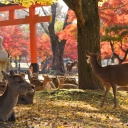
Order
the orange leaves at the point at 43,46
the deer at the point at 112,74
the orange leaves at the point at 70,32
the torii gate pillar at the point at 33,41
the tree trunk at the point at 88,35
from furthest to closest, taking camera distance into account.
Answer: the orange leaves at the point at 43,46 < the torii gate pillar at the point at 33,41 < the orange leaves at the point at 70,32 < the tree trunk at the point at 88,35 < the deer at the point at 112,74

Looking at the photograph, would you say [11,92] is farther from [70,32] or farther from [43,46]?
[43,46]

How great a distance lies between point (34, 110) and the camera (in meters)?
7.49

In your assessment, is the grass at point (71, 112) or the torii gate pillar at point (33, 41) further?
the torii gate pillar at point (33, 41)

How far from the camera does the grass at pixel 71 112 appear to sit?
235 inches

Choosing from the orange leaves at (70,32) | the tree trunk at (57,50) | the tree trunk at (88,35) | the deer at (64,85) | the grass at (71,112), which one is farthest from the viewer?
the tree trunk at (57,50)

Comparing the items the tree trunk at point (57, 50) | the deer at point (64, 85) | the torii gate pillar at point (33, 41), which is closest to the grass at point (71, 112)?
the deer at point (64, 85)

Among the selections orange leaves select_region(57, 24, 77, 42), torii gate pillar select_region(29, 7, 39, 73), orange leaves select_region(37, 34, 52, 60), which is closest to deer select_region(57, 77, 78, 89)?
orange leaves select_region(57, 24, 77, 42)

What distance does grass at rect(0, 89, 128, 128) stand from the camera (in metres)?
5.96

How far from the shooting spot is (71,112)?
24.4 ft

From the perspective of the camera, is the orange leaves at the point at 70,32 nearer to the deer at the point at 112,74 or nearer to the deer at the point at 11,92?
the deer at the point at 112,74

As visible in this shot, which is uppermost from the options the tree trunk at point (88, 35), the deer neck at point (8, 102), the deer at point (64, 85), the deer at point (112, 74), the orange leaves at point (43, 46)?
the orange leaves at point (43, 46)

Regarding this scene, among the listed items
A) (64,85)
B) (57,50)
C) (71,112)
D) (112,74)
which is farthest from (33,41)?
(71,112)

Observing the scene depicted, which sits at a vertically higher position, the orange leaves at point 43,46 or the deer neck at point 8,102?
the orange leaves at point 43,46

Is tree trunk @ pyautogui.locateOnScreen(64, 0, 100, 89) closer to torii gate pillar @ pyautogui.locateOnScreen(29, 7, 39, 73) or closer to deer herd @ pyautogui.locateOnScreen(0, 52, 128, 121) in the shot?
deer herd @ pyautogui.locateOnScreen(0, 52, 128, 121)
